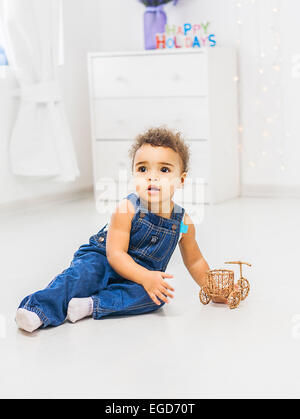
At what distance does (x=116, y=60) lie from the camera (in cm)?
327

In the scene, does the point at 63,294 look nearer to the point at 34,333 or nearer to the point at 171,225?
the point at 34,333

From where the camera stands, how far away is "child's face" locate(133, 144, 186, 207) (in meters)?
1.52

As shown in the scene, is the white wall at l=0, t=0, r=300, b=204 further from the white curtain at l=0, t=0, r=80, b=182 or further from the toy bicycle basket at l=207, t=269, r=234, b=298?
the toy bicycle basket at l=207, t=269, r=234, b=298

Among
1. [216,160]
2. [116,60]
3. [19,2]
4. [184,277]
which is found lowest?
[184,277]

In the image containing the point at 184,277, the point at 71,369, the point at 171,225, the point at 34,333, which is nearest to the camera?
the point at 71,369

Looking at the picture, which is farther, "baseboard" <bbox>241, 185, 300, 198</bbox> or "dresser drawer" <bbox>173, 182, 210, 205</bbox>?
"baseboard" <bbox>241, 185, 300, 198</bbox>

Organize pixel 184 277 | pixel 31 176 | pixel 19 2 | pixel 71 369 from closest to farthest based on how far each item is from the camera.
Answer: pixel 71 369 → pixel 184 277 → pixel 19 2 → pixel 31 176

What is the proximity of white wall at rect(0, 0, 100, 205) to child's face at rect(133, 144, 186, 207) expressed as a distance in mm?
1677

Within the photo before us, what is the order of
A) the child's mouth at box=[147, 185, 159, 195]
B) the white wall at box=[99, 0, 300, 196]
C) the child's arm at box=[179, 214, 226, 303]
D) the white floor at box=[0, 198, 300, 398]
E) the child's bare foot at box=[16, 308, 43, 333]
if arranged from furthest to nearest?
the white wall at box=[99, 0, 300, 196] → the child's arm at box=[179, 214, 226, 303] → the child's mouth at box=[147, 185, 159, 195] → the child's bare foot at box=[16, 308, 43, 333] → the white floor at box=[0, 198, 300, 398]

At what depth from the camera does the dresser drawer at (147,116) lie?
10.3 feet

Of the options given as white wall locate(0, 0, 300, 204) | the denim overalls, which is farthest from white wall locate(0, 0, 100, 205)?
the denim overalls

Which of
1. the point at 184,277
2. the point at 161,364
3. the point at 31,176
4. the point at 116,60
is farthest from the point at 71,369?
the point at 116,60
